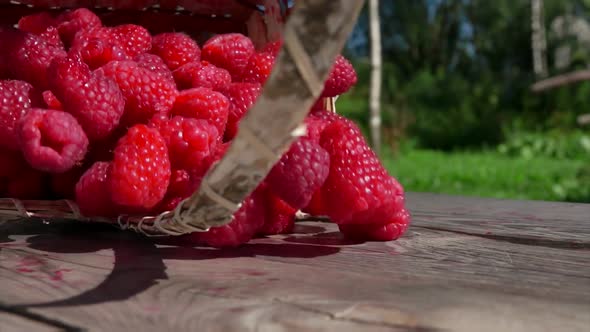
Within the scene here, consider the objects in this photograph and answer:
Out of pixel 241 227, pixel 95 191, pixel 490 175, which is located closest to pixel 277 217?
pixel 241 227

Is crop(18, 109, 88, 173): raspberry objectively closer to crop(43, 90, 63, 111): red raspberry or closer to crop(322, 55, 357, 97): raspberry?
crop(43, 90, 63, 111): red raspberry

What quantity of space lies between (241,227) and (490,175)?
353 cm

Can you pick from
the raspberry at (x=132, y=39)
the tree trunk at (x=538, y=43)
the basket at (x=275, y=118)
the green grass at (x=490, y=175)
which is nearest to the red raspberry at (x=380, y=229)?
the basket at (x=275, y=118)

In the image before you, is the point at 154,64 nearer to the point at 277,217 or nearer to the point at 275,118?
the point at 277,217

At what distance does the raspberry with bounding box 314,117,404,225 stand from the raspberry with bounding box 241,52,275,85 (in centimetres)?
13

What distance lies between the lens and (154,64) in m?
0.75

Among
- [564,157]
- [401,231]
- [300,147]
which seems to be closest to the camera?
[300,147]

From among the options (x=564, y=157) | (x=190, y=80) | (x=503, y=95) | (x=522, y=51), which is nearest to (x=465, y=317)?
(x=190, y=80)

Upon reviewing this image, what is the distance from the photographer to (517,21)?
9.30 m

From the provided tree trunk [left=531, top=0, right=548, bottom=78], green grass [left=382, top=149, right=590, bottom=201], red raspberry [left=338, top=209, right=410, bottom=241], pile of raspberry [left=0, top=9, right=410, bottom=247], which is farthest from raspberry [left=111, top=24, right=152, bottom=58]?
tree trunk [left=531, top=0, right=548, bottom=78]

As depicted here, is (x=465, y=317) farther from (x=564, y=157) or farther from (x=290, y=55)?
(x=564, y=157)

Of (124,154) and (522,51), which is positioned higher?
(522,51)

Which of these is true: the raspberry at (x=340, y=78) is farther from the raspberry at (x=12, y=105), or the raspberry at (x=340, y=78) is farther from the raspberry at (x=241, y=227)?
the raspberry at (x=12, y=105)

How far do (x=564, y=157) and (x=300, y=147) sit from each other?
4624mm
